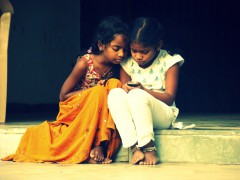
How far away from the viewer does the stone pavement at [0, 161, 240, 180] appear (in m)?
3.03

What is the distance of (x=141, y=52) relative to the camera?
3.69m

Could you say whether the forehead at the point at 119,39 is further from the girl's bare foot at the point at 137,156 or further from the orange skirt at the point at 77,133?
the girl's bare foot at the point at 137,156

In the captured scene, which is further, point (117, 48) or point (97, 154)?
point (117, 48)

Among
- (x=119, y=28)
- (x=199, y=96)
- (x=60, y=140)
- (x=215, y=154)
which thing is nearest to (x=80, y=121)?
(x=60, y=140)

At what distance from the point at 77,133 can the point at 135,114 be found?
0.46m

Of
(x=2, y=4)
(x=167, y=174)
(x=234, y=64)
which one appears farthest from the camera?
(x=234, y=64)

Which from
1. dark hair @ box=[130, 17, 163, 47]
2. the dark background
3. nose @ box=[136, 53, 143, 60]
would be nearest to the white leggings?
nose @ box=[136, 53, 143, 60]

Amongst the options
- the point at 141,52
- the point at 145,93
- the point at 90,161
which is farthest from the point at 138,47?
the point at 90,161

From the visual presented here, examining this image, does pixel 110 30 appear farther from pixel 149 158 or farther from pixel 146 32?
pixel 149 158

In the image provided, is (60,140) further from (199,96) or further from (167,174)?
(199,96)

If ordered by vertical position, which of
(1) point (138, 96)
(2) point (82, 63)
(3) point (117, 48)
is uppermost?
(3) point (117, 48)

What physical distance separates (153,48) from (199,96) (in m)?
3.57

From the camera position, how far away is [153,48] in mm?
3717

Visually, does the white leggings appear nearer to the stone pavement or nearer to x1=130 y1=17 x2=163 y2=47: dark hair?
the stone pavement
